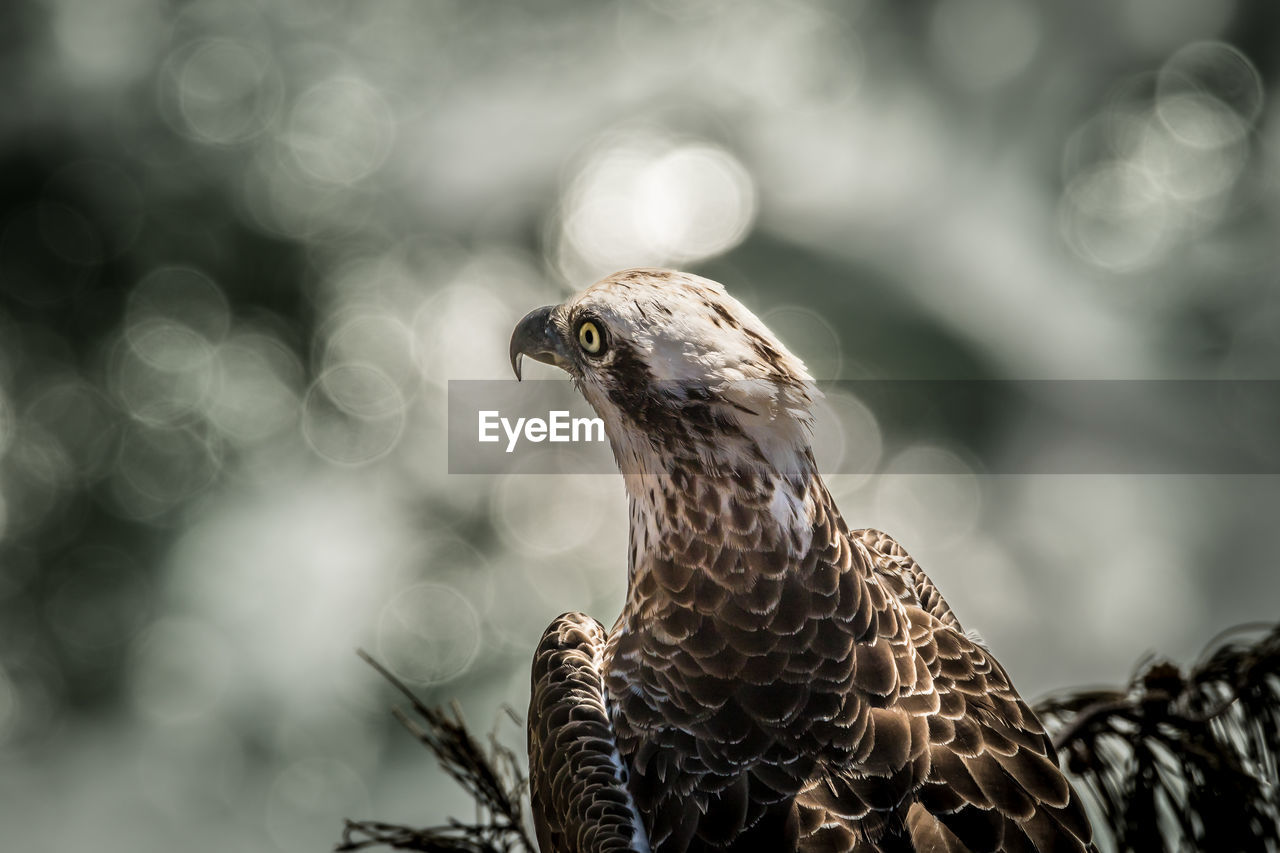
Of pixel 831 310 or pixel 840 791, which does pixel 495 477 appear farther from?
pixel 840 791

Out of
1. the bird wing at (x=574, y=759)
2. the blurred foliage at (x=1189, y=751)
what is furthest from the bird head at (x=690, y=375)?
the blurred foliage at (x=1189, y=751)

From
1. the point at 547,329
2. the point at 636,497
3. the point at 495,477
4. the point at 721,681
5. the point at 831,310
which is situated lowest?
the point at 721,681

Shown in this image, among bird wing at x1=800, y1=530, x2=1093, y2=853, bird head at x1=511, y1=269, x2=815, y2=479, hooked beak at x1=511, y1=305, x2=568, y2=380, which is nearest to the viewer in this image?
bird wing at x1=800, y1=530, x2=1093, y2=853

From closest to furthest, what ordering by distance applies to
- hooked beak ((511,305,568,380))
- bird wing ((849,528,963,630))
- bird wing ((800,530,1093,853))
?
bird wing ((800,530,1093,853))
hooked beak ((511,305,568,380))
bird wing ((849,528,963,630))

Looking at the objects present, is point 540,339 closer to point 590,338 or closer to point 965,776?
point 590,338

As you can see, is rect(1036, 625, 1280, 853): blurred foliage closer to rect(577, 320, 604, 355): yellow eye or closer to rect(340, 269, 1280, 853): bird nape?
rect(340, 269, 1280, 853): bird nape

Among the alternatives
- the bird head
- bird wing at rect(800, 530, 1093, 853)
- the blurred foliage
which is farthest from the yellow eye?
the blurred foliage

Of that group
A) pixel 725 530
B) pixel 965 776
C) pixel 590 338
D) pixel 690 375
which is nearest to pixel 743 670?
pixel 725 530

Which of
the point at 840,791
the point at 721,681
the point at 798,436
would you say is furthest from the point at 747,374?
the point at 840,791
